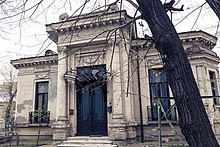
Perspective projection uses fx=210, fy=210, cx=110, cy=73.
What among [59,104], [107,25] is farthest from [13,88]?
[107,25]

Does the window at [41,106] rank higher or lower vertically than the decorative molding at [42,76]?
lower

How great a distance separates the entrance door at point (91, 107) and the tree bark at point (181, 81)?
8.22 metres

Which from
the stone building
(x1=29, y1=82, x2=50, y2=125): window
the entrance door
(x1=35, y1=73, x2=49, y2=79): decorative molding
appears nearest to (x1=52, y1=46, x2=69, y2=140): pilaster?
the stone building

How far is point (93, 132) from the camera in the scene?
10.8 meters

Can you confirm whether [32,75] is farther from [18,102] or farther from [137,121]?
[137,121]

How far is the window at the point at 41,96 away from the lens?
13398mm

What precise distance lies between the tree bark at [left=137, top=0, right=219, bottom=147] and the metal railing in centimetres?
1117

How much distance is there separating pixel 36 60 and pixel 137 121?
7685 mm

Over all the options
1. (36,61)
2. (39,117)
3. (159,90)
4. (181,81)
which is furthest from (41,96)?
(181,81)

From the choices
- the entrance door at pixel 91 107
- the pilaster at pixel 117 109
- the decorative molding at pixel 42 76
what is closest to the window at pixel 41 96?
the decorative molding at pixel 42 76

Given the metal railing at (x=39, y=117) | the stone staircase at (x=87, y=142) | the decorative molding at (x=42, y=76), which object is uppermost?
the decorative molding at (x=42, y=76)

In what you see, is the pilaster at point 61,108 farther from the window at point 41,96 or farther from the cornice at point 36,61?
the window at point 41,96

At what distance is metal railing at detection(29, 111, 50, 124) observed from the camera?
12.4 meters

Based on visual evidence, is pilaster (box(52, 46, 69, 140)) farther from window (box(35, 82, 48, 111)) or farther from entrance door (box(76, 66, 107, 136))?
window (box(35, 82, 48, 111))
